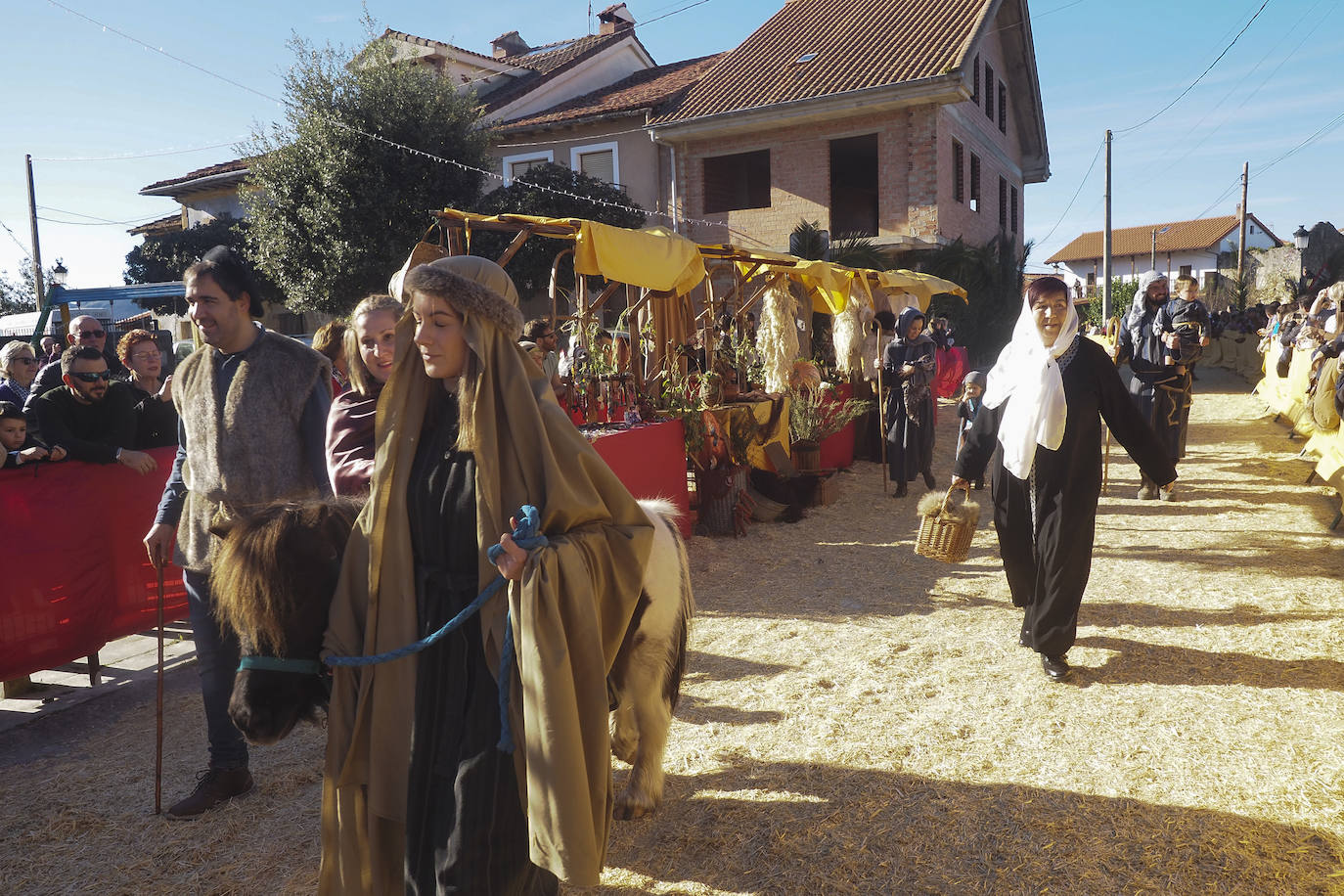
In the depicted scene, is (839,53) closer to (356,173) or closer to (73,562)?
(356,173)

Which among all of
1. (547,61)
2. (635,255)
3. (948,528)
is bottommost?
(948,528)

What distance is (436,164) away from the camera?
63.6 ft

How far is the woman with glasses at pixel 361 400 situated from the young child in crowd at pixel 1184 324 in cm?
818

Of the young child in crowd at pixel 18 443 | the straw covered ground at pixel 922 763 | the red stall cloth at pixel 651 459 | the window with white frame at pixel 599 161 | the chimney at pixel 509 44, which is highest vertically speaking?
the chimney at pixel 509 44

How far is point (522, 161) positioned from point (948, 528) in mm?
20023

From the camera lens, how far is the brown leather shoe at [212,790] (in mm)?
3449

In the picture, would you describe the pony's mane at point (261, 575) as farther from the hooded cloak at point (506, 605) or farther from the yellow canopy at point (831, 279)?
the yellow canopy at point (831, 279)

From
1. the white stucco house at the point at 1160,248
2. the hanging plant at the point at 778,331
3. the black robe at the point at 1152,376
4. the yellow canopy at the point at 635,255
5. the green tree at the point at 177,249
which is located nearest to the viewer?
the yellow canopy at the point at 635,255

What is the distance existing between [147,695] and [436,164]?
657 inches

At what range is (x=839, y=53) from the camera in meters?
21.3

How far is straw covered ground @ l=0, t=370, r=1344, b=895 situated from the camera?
120 inches

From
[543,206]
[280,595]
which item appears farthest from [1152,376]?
[543,206]

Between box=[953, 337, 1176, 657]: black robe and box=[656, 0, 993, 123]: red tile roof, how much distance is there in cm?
1589

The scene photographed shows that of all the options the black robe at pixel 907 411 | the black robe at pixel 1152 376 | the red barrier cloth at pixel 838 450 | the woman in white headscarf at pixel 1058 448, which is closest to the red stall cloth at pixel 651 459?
the woman in white headscarf at pixel 1058 448
